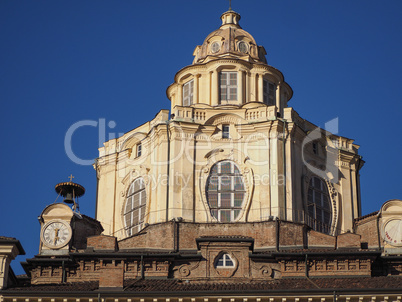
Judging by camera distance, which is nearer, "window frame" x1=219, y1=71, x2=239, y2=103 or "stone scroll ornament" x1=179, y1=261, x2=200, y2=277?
"stone scroll ornament" x1=179, y1=261, x2=200, y2=277

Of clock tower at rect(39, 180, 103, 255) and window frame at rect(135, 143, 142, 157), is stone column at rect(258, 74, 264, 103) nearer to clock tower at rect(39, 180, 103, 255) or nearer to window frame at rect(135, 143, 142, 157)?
window frame at rect(135, 143, 142, 157)

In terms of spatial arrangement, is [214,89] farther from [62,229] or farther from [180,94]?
[62,229]

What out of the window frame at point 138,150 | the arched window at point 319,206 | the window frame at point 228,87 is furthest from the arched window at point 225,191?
the window frame at point 138,150

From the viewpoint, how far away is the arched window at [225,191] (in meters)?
70.0

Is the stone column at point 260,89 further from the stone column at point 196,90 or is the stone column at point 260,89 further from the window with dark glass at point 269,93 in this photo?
the stone column at point 196,90

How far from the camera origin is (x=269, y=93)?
251ft

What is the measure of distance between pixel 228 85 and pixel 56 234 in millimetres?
15455

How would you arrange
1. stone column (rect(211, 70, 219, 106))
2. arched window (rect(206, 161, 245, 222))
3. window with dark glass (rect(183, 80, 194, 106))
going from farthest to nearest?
window with dark glass (rect(183, 80, 194, 106)) < stone column (rect(211, 70, 219, 106)) < arched window (rect(206, 161, 245, 222))

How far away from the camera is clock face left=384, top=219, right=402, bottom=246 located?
217 feet

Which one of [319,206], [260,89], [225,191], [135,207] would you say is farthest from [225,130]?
[319,206]

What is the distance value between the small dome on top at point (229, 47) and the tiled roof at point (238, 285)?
20.1 m

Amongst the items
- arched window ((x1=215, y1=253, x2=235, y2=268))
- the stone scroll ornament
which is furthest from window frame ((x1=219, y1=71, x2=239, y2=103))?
the stone scroll ornament

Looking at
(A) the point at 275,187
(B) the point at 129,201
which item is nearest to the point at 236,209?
(A) the point at 275,187

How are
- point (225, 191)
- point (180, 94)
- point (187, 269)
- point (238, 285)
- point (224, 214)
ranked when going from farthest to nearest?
point (180, 94), point (225, 191), point (224, 214), point (187, 269), point (238, 285)
